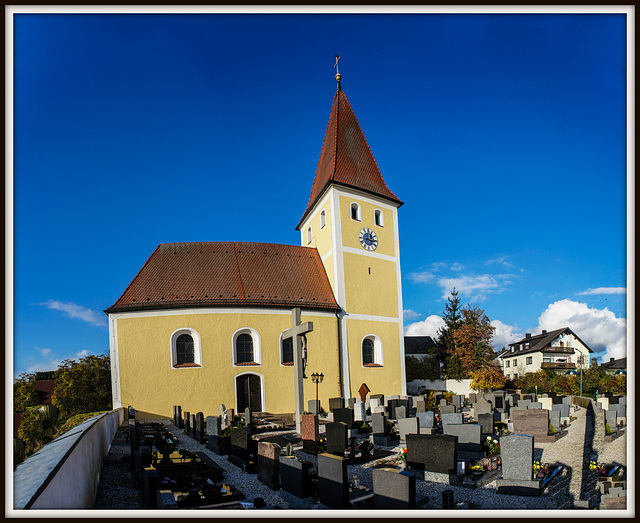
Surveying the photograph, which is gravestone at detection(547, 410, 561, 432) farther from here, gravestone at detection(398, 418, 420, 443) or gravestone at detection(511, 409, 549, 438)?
gravestone at detection(398, 418, 420, 443)

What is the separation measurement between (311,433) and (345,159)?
17.3 metres

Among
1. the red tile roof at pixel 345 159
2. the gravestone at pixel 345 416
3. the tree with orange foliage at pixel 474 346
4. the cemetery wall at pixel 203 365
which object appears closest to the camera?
the gravestone at pixel 345 416

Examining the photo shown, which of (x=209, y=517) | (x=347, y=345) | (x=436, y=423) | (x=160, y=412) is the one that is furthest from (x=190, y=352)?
(x=209, y=517)

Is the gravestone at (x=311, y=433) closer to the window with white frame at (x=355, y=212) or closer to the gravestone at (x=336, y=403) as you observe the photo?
the gravestone at (x=336, y=403)

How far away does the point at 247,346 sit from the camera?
21531mm

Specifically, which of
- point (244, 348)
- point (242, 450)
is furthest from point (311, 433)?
point (244, 348)

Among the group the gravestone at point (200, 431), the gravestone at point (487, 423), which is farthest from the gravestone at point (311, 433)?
the gravestone at point (487, 423)

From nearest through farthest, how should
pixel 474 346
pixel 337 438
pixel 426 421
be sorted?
1. pixel 337 438
2. pixel 426 421
3. pixel 474 346

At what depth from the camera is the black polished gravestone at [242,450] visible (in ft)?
32.7

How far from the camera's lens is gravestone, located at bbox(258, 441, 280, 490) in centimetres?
823

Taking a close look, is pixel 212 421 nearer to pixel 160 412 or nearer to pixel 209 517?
pixel 160 412

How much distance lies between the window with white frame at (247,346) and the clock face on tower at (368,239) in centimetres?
721

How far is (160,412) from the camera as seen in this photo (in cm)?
1962

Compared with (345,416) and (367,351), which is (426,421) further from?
(367,351)
